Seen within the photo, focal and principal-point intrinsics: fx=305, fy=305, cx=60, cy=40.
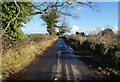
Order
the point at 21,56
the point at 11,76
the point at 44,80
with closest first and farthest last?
the point at 44,80 → the point at 11,76 → the point at 21,56

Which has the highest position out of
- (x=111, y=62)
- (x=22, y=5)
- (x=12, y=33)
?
(x=22, y=5)

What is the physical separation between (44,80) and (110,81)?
139 inches

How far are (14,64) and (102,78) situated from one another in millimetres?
7185

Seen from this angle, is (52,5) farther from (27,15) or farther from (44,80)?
(44,80)

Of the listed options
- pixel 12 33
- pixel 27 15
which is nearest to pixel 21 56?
pixel 12 33

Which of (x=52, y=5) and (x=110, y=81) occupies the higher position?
(x=52, y=5)

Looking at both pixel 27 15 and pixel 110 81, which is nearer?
pixel 110 81

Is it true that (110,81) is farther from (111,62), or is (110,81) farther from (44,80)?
(111,62)

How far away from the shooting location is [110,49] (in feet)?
88.5

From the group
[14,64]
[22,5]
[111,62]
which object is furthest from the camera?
[22,5]

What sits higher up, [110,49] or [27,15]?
[27,15]

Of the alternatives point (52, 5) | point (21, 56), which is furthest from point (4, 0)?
point (52, 5)

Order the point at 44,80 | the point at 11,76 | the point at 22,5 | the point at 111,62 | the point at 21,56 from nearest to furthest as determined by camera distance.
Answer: the point at 44,80 → the point at 11,76 → the point at 111,62 → the point at 21,56 → the point at 22,5

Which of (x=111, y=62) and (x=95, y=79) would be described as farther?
(x=111, y=62)
